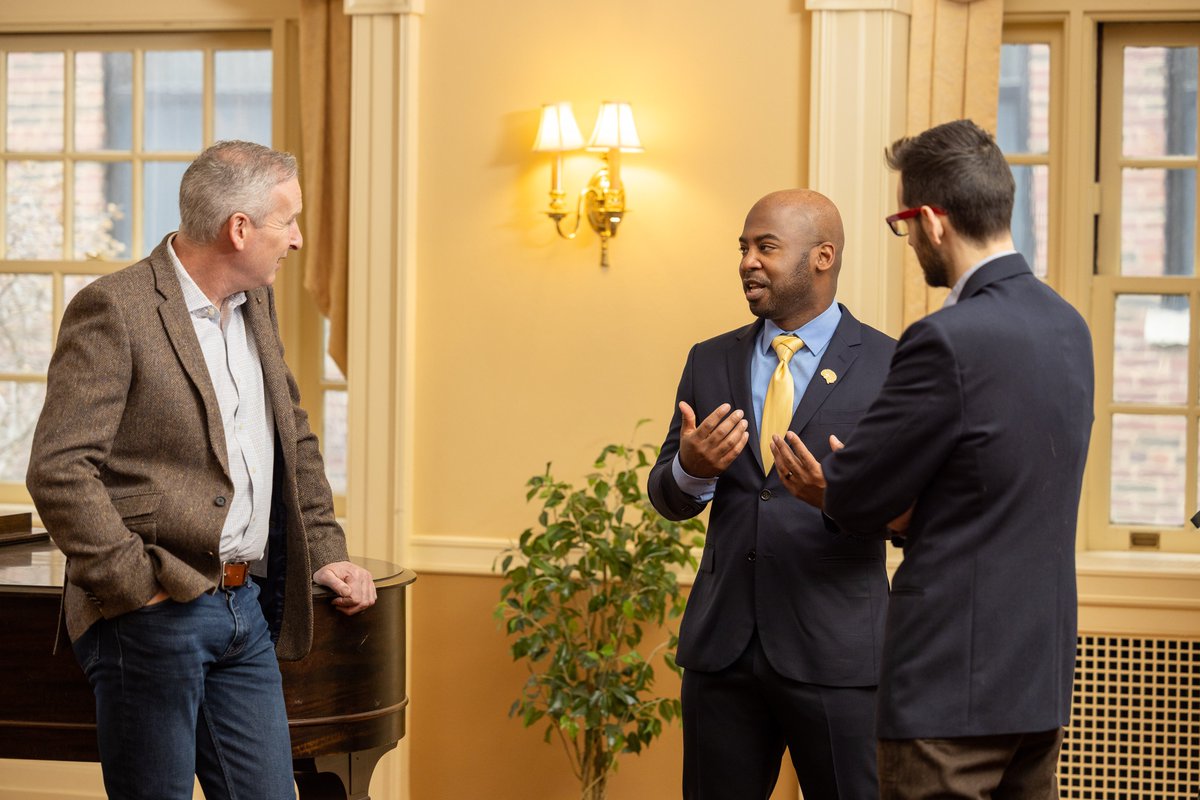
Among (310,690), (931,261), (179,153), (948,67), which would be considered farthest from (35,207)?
(931,261)

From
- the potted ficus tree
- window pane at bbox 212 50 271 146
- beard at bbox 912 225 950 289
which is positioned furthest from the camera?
window pane at bbox 212 50 271 146

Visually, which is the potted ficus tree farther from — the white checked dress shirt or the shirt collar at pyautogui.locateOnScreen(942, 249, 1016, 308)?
the shirt collar at pyautogui.locateOnScreen(942, 249, 1016, 308)

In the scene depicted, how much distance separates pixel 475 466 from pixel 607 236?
864 millimetres

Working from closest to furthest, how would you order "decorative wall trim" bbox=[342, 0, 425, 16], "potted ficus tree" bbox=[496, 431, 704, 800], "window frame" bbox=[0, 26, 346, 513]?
"potted ficus tree" bbox=[496, 431, 704, 800], "decorative wall trim" bbox=[342, 0, 425, 16], "window frame" bbox=[0, 26, 346, 513]

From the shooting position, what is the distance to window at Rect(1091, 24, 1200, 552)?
4273 mm

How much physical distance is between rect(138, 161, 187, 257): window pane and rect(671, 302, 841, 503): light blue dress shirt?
2.93 metres

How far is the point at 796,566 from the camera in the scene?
247 centimetres

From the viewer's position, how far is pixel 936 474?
1924 millimetres

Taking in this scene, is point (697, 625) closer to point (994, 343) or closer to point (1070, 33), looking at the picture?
point (994, 343)

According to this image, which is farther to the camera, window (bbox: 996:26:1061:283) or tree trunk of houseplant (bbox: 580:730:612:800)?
window (bbox: 996:26:1061:283)

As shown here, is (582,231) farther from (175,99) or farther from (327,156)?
(175,99)

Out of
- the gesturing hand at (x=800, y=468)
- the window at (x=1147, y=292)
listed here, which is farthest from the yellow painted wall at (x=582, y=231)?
the gesturing hand at (x=800, y=468)

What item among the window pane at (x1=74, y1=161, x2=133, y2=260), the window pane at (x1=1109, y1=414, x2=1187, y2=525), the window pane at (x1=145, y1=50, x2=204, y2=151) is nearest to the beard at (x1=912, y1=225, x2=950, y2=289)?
the window pane at (x1=1109, y1=414, x2=1187, y2=525)

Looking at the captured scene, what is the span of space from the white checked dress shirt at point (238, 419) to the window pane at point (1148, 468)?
9.94 feet
